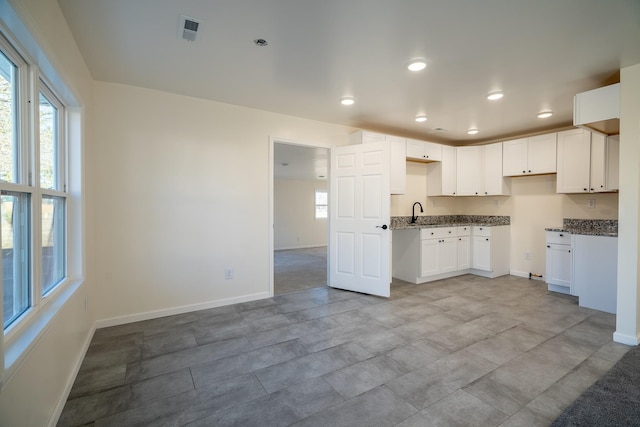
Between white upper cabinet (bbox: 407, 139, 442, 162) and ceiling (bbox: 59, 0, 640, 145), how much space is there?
1187 mm

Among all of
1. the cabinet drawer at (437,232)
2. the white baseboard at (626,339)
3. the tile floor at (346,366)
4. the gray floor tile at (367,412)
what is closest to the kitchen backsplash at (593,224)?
the tile floor at (346,366)

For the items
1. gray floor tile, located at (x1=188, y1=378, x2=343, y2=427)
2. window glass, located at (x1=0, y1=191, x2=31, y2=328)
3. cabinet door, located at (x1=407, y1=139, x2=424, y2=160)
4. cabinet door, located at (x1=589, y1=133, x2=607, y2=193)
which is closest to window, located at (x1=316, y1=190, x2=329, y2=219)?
cabinet door, located at (x1=407, y1=139, x2=424, y2=160)

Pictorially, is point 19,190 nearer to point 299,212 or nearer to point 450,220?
point 450,220

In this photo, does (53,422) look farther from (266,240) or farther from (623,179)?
(623,179)

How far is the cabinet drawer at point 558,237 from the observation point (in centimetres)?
421

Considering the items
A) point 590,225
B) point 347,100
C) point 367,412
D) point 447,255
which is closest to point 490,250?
point 447,255

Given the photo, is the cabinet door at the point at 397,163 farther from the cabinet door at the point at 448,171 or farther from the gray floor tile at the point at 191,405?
the gray floor tile at the point at 191,405

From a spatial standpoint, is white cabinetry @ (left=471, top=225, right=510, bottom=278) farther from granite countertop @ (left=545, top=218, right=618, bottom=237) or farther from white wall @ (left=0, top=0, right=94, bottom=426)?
white wall @ (left=0, top=0, right=94, bottom=426)

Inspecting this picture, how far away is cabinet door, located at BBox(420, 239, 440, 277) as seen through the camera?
472 centimetres

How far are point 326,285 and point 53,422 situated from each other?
3.44m

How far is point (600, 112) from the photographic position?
110 inches

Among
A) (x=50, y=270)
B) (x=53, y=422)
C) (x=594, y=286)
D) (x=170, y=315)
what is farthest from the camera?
(x=594, y=286)

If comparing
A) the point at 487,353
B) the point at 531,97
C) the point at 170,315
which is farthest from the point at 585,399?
the point at 170,315

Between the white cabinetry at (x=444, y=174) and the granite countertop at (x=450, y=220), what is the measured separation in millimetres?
533
